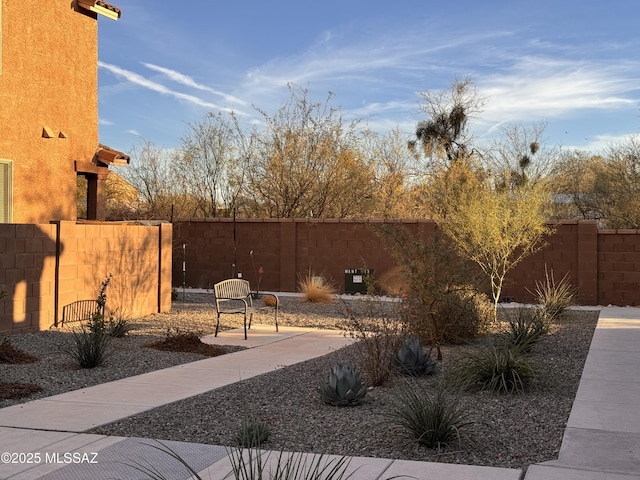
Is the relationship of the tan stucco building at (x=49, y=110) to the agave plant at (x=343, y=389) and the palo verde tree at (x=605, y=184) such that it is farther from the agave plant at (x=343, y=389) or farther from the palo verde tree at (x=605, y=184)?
the palo verde tree at (x=605, y=184)

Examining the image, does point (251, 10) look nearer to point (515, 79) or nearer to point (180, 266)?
point (180, 266)

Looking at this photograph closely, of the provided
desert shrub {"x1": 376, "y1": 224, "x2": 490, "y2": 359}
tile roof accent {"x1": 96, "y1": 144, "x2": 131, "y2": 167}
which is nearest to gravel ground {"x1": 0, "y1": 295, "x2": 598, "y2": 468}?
desert shrub {"x1": 376, "y1": 224, "x2": 490, "y2": 359}

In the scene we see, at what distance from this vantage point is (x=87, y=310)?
1368 centimetres

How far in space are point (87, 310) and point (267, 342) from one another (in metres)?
3.82

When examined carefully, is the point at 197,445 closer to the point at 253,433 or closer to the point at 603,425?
the point at 253,433

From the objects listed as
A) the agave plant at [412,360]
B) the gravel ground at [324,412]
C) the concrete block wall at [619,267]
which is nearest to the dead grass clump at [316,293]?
the concrete block wall at [619,267]

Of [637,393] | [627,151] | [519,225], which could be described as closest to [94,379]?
[637,393]

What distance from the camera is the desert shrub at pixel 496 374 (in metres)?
7.86

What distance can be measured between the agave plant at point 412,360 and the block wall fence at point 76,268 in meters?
6.56

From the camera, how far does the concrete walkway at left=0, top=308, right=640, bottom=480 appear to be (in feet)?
16.9

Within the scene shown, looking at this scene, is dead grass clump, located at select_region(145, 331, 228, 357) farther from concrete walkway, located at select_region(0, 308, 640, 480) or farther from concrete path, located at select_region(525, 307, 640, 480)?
concrete path, located at select_region(525, 307, 640, 480)

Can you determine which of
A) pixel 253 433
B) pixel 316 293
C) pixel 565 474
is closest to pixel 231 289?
pixel 316 293

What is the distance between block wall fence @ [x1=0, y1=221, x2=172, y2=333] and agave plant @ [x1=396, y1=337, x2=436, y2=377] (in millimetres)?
6557

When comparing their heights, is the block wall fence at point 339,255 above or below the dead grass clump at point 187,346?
above
